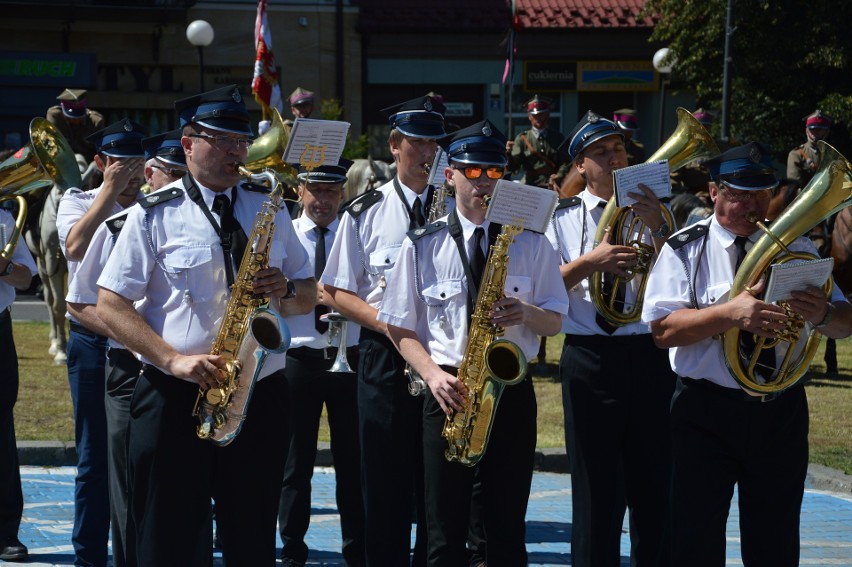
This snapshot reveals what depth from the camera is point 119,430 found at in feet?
22.4

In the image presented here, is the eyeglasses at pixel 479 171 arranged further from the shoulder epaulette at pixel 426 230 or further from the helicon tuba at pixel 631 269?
the helicon tuba at pixel 631 269

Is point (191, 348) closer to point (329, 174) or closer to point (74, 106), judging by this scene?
point (329, 174)

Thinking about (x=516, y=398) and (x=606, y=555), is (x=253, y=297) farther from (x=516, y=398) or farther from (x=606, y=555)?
(x=606, y=555)

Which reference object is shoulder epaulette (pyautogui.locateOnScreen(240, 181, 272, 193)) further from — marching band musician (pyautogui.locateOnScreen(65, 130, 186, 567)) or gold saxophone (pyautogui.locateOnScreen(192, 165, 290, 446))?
marching band musician (pyautogui.locateOnScreen(65, 130, 186, 567))

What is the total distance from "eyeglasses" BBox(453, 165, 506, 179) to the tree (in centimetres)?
2062

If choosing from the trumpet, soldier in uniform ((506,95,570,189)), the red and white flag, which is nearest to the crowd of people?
the trumpet

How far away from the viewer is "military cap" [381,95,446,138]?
280 inches

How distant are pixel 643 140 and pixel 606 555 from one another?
26.5 m

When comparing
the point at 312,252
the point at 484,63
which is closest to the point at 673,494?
the point at 312,252

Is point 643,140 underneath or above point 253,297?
above

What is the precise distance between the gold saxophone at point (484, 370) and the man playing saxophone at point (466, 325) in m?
0.02

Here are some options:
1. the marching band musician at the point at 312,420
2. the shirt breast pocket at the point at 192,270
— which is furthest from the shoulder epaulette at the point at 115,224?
the marching band musician at the point at 312,420

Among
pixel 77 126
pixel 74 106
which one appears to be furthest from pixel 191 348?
pixel 77 126

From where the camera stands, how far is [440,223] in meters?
6.29
